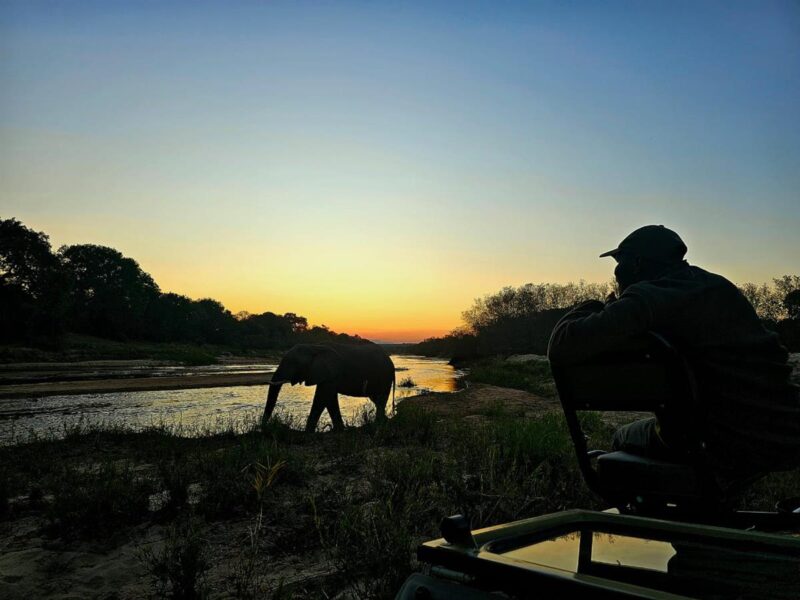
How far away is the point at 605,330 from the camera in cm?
220

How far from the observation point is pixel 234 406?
56.2ft

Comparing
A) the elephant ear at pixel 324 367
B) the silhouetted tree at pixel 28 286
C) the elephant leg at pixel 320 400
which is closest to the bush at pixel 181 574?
the elephant leg at pixel 320 400

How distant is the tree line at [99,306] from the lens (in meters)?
46.8

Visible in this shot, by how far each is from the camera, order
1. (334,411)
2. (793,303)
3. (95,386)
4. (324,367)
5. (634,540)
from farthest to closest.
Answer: (793,303) < (95,386) < (324,367) < (334,411) < (634,540)

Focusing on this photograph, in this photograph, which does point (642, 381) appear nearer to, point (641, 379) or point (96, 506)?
point (641, 379)

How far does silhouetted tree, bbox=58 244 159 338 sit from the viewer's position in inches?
2694

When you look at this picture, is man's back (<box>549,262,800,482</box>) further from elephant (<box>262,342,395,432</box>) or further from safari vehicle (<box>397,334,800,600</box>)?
elephant (<box>262,342,395,432</box>)

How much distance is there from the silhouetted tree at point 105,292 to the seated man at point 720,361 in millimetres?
75379

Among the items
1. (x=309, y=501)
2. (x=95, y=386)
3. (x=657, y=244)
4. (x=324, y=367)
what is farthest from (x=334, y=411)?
(x=95, y=386)

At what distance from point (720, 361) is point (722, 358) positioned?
0.05ft

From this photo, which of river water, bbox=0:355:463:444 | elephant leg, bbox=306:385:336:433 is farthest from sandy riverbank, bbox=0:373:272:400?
elephant leg, bbox=306:385:336:433

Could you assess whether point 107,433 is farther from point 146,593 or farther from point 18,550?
point 146,593

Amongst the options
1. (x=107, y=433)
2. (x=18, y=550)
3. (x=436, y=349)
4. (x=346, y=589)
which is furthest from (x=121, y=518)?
(x=436, y=349)

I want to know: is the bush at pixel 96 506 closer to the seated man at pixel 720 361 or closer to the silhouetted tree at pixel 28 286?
the seated man at pixel 720 361
